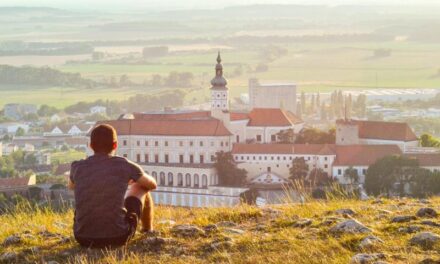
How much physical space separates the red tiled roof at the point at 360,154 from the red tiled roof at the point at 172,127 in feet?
29.4

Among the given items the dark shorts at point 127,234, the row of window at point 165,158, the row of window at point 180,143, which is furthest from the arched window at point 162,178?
the dark shorts at point 127,234

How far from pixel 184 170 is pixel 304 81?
10720 centimetres

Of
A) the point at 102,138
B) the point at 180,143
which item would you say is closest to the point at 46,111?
the point at 180,143

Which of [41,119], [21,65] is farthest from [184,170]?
[21,65]

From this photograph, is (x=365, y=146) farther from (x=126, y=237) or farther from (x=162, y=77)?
(x=162, y=77)

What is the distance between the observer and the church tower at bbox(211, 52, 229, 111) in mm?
71250

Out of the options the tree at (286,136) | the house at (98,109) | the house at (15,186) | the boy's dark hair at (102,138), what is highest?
the house at (98,109)

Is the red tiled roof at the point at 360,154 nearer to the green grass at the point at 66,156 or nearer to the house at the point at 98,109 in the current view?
the green grass at the point at 66,156

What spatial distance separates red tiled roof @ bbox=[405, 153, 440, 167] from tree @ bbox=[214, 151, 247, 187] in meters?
10.0

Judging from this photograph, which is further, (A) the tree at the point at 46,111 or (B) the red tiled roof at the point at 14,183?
(A) the tree at the point at 46,111

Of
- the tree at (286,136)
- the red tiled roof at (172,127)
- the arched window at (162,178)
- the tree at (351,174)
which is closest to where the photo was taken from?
the tree at (351,174)

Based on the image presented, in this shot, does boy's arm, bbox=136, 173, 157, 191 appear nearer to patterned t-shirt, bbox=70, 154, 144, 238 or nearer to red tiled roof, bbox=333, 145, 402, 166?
patterned t-shirt, bbox=70, 154, 144, 238

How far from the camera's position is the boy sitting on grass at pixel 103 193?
923cm

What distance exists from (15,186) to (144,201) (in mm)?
55591
